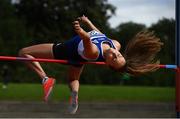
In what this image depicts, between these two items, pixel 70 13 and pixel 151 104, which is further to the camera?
pixel 70 13

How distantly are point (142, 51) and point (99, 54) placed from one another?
0.63 m

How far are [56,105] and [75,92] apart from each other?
851cm

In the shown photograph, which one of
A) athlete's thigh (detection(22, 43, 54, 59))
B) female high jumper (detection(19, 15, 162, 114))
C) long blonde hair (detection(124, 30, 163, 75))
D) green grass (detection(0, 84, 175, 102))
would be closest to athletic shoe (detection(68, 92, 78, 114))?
female high jumper (detection(19, 15, 162, 114))

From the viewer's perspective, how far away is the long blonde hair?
752 centimetres

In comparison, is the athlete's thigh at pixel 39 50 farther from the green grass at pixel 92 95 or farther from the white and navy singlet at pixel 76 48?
the green grass at pixel 92 95

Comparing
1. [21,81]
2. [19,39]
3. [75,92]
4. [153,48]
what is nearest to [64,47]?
[75,92]

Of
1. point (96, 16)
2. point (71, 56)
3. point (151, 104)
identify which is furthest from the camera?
point (96, 16)

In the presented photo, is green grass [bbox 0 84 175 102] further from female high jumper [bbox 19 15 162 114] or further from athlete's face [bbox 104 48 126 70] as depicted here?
athlete's face [bbox 104 48 126 70]

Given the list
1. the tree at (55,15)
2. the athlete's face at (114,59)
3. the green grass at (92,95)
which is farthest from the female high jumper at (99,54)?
the tree at (55,15)

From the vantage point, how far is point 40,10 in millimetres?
49938

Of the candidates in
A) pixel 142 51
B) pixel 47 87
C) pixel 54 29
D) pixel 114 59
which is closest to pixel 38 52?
pixel 47 87

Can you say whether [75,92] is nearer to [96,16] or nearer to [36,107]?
[36,107]

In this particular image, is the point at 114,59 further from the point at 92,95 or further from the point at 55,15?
the point at 55,15

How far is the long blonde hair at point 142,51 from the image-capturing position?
752 centimetres
